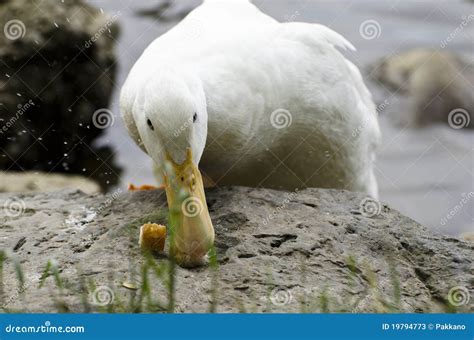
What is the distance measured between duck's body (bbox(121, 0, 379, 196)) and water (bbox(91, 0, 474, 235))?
1.84 m

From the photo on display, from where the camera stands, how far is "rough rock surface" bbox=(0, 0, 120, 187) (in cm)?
877

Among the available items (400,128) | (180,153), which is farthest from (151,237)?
(400,128)

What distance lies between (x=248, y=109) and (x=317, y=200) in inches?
27.0

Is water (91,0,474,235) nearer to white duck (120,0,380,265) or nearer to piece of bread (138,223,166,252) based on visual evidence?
white duck (120,0,380,265)

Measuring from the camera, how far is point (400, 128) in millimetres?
10492

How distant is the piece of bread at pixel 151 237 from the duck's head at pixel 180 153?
93 millimetres

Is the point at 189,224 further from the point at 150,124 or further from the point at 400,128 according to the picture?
the point at 400,128

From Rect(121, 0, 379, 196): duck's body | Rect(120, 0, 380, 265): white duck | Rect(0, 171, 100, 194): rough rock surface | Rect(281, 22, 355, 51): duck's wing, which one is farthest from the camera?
Rect(0, 171, 100, 194): rough rock surface

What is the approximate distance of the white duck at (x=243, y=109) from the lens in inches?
166

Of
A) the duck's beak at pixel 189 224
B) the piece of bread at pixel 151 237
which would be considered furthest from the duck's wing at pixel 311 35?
the piece of bread at pixel 151 237

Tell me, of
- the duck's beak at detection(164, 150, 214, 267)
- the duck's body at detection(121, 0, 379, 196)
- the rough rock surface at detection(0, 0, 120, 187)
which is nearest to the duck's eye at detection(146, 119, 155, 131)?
the duck's body at detection(121, 0, 379, 196)

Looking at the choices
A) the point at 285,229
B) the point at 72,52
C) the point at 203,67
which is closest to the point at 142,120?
the point at 203,67

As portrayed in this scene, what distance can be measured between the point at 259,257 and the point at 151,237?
516 mm

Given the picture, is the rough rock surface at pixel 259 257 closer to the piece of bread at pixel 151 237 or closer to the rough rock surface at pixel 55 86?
the piece of bread at pixel 151 237
